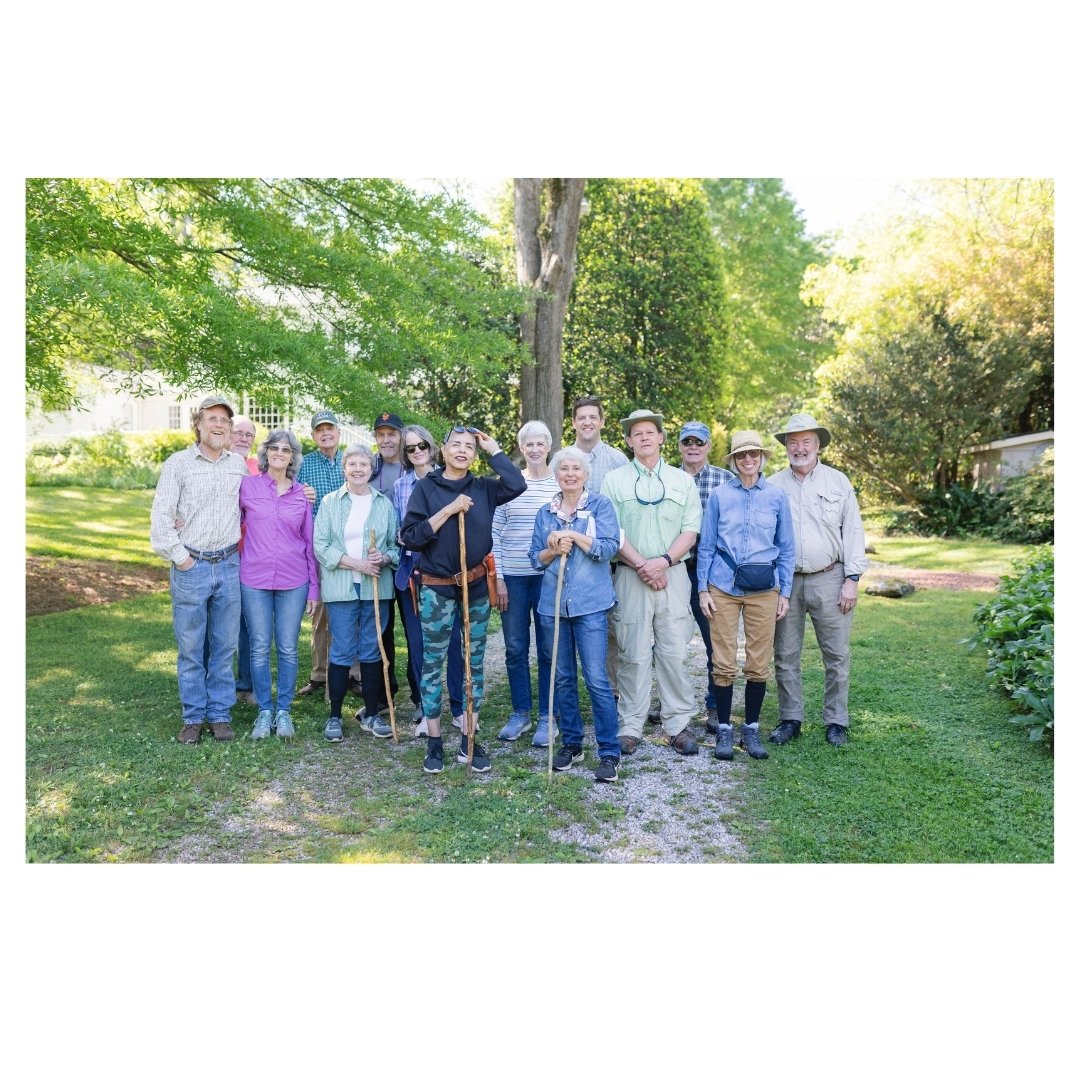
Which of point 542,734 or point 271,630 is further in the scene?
point 271,630

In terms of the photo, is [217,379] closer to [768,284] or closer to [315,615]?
[315,615]

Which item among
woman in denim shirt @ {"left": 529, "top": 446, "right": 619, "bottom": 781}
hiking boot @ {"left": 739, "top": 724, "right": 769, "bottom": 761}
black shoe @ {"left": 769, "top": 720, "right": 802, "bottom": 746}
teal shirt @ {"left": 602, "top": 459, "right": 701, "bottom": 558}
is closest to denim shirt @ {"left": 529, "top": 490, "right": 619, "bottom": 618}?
woman in denim shirt @ {"left": 529, "top": 446, "right": 619, "bottom": 781}

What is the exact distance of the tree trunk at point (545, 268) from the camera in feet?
39.4

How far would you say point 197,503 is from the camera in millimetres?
5109

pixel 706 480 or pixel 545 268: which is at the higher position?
pixel 545 268

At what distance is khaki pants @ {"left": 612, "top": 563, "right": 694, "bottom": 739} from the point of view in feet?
16.8

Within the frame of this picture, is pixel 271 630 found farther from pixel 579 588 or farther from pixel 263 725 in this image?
pixel 579 588

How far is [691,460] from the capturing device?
5.50 m

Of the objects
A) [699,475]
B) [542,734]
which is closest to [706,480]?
[699,475]

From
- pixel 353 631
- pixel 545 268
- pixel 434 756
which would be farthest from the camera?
pixel 545 268

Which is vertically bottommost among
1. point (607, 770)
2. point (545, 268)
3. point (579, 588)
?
point (607, 770)

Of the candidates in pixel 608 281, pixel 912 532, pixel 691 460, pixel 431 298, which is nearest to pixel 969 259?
pixel 912 532

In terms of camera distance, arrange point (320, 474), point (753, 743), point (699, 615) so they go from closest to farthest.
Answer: point (753, 743) < point (699, 615) < point (320, 474)

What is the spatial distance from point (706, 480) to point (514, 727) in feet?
6.34
